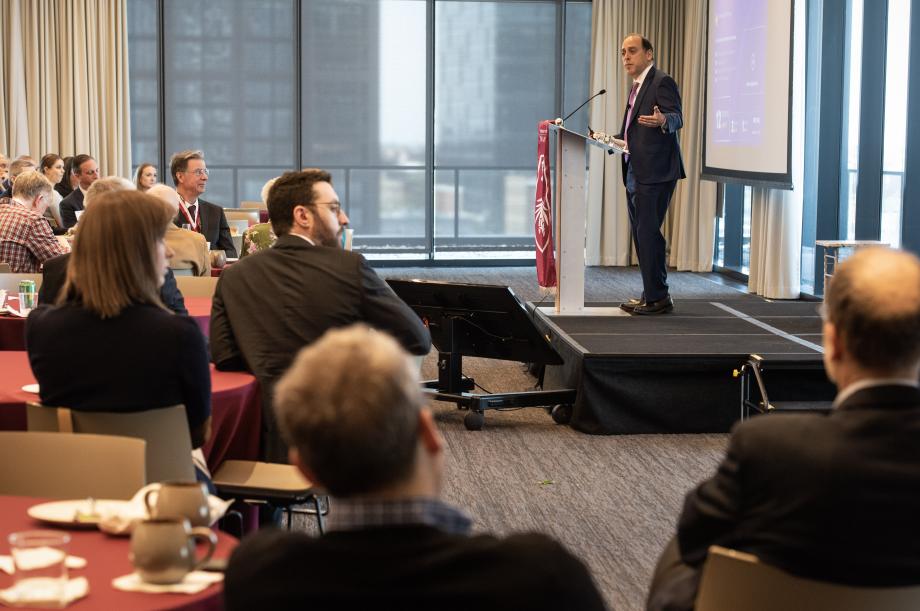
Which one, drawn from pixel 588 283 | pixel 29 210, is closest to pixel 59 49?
pixel 588 283

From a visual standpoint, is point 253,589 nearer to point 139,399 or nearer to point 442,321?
point 139,399

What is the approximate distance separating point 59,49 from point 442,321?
807 centimetres

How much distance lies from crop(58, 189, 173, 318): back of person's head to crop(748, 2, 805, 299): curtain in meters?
7.44

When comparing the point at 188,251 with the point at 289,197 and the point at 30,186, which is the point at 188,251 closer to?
the point at 30,186

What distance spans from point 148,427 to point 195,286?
8.94 ft

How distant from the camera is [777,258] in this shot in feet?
33.2

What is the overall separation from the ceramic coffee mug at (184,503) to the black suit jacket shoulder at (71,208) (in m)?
6.89

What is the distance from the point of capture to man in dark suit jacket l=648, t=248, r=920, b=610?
1.83 m

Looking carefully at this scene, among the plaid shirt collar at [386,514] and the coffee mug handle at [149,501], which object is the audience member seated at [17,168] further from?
the plaid shirt collar at [386,514]

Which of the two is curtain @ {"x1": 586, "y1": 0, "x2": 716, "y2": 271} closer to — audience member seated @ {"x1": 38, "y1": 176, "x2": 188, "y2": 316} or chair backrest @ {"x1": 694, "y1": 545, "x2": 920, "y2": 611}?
audience member seated @ {"x1": 38, "y1": 176, "x2": 188, "y2": 316}

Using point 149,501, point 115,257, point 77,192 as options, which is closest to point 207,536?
point 149,501

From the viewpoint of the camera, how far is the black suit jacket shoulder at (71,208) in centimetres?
859

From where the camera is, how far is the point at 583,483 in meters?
5.10

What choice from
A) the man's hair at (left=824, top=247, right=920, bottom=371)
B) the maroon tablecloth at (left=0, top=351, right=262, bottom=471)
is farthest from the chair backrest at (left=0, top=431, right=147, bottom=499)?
the man's hair at (left=824, top=247, right=920, bottom=371)
